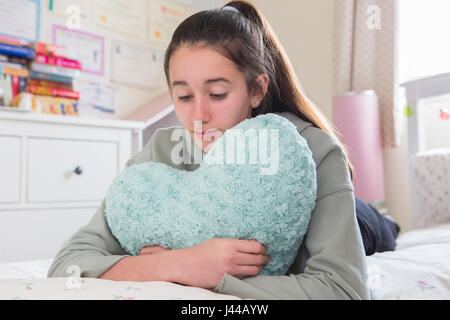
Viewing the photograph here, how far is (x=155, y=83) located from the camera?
2.32 metres

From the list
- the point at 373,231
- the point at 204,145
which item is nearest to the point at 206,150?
the point at 204,145

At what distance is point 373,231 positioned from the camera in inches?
41.5

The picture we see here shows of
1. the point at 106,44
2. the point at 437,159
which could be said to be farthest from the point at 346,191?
the point at 106,44

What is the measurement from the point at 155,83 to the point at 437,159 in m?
1.44

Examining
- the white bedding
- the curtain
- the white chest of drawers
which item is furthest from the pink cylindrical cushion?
the white chest of drawers

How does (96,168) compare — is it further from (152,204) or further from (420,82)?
(420,82)

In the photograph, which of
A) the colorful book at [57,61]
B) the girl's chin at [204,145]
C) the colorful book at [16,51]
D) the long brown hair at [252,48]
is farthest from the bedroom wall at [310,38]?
the girl's chin at [204,145]

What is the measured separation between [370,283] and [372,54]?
1706 mm

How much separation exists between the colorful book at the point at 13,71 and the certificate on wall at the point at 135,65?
0.55 metres

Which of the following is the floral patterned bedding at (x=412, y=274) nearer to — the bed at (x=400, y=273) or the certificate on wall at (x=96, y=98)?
the bed at (x=400, y=273)

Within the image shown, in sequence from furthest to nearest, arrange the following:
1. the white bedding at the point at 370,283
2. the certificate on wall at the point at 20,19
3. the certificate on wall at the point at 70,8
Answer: the certificate on wall at the point at 70,8 → the certificate on wall at the point at 20,19 → the white bedding at the point at 370,283

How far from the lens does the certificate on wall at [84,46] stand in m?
2.02

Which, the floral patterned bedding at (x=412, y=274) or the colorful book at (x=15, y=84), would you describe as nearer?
the floral patterned bedding at (x=412, y=274)

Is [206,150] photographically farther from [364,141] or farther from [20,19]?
[20,19]
